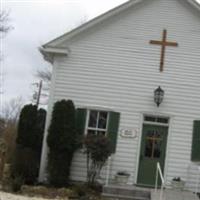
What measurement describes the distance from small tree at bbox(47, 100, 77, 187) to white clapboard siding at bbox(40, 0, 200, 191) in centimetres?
67

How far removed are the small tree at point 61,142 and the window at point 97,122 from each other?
2.63 ft

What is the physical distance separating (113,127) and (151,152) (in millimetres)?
1497

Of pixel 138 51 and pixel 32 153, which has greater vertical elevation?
pixel 138 51

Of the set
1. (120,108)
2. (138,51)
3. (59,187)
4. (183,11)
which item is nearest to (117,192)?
(59,187)

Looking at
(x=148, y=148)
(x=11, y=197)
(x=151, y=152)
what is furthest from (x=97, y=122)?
(x=11, y=197)

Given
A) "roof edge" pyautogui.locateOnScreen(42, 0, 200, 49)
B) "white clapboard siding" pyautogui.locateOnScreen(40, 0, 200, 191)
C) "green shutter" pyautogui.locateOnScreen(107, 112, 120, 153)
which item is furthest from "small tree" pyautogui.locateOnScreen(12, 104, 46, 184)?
"green shutter" pyautogui.locateOnScreen(107, 112, 120, 153)

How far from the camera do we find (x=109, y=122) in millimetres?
16531

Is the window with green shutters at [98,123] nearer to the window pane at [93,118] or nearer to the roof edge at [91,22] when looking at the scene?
the window pane at [93,118]

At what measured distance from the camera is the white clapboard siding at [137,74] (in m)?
16.5

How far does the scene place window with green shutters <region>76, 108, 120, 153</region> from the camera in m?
16.4

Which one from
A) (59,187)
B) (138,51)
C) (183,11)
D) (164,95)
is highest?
(183,11)

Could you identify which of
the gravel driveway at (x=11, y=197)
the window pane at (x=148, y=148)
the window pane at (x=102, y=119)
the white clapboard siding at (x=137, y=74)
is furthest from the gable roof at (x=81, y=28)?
the gravel driveway at (x=11, y=197)

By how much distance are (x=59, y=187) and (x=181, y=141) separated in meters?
4.16

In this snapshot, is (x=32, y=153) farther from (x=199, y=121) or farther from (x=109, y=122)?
(x=199, y=121)
